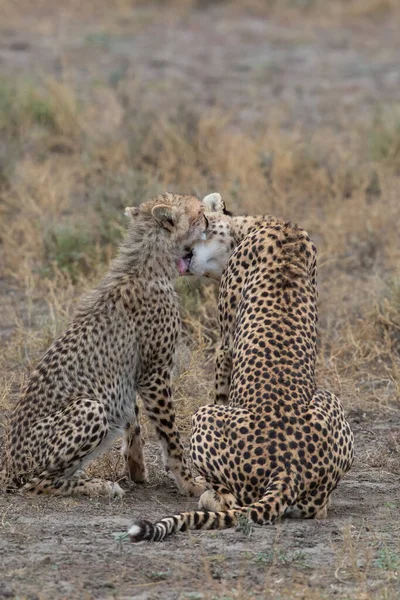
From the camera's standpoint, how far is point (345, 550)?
4836 millimetres

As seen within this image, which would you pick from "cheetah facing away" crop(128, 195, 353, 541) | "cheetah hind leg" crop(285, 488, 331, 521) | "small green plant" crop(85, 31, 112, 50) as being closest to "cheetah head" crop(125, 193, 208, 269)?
"cheetah facing away" crop(128, 195, 353, 541)

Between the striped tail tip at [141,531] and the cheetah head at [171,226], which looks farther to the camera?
the cheetah head at [171,226]

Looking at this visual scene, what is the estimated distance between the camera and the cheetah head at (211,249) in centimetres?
621

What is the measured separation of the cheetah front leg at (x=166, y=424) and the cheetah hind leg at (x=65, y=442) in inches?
15.1

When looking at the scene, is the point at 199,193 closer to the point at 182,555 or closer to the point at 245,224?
the point at 245,224

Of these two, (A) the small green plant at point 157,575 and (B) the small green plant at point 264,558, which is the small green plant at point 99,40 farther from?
(A) the small green plant at point 157,575

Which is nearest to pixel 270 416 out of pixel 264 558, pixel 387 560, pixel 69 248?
pixel 264 558

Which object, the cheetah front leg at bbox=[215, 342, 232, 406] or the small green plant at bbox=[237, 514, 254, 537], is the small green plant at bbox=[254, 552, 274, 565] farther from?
the cheetah front leg at bbox=[215, 342, 232, 406]

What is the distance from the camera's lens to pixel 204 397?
710cm


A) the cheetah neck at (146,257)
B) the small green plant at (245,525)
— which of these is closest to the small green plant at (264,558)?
the small green plant at (245,525)

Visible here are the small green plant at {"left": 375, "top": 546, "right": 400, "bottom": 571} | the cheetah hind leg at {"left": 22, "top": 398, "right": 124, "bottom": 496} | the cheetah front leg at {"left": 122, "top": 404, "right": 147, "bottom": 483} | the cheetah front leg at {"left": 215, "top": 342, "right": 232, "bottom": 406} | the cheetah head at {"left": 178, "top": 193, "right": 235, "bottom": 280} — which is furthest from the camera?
the cheetah head at {"left": 178, "top": 193, "right": 235, "bottom": 280}

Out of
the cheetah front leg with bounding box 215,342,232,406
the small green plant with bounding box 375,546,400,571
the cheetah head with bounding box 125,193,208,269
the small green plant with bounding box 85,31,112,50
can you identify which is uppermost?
the small green plant with bounding box 85,31,112,50

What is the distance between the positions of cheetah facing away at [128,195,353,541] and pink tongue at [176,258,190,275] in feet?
1.30

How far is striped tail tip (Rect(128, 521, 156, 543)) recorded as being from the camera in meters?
4.70
